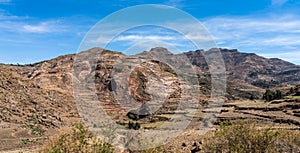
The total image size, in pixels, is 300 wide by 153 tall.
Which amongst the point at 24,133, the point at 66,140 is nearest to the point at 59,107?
the point at 24,133

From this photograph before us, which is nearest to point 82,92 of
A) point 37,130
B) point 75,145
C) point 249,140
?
point 37,130

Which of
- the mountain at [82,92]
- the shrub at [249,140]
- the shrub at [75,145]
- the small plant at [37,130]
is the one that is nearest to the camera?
the shrub at [75,145]

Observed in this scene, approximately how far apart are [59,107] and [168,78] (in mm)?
38730

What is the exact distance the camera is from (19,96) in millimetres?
65500

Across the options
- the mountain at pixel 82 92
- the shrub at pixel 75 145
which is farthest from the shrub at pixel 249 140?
the mountain at pixel 82 92

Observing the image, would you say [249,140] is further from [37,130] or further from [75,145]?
[37,130]

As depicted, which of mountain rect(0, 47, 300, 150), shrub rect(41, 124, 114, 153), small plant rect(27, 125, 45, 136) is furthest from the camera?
mountain rect(0, 47, 300, 150)

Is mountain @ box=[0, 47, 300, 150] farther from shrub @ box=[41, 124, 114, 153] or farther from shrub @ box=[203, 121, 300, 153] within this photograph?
shrub @ box=[41, 124, 114, 153]

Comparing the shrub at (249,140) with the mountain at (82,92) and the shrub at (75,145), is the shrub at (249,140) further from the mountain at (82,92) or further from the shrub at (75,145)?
the mountain at (82,92)

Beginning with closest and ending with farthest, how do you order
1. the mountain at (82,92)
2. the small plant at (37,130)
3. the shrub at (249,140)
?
the shrub at (249,140) → the small plant at (37,130) → the mountain at (82,92)

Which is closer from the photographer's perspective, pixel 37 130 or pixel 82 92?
pixel 37 130

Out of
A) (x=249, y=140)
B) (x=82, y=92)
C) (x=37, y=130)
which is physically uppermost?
(x=82, y=92)

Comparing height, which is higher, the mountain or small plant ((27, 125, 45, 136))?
the mountain

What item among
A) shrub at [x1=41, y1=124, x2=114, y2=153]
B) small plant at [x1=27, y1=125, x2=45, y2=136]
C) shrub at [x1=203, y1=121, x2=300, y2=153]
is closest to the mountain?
small plant at [x1=27, y1=125, x2=45, y2=136]
